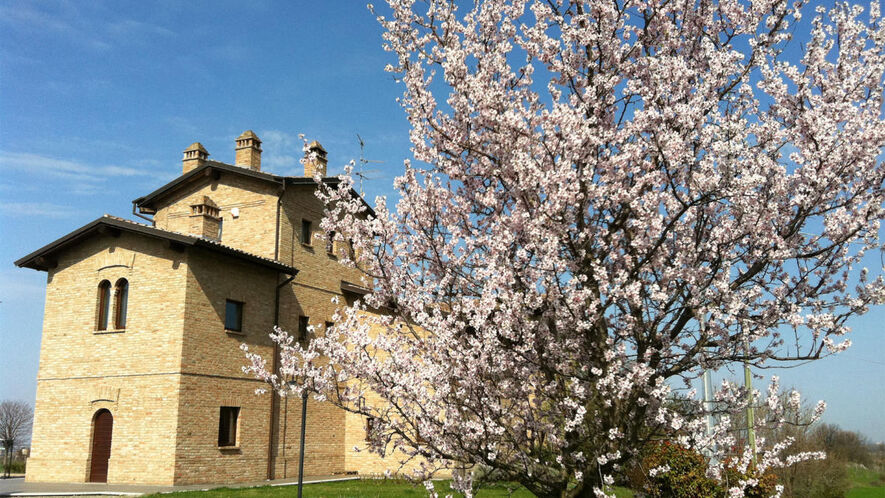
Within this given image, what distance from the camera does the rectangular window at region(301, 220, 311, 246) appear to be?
85.0ft

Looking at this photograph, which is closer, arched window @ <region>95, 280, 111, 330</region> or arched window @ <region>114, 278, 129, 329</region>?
arched window @ <region>114, 278, 129, 329</region>

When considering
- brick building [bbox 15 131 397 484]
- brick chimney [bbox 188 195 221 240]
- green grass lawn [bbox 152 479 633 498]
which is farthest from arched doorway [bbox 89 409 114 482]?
brick chimney [bbox 188 195 221 240]

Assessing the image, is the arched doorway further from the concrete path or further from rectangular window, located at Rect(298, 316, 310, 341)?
rectangular window, located at Rect(298, 316, 310, 341)

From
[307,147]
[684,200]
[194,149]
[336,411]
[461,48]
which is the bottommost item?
[336,411]

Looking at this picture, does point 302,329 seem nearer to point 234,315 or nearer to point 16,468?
point 234,315

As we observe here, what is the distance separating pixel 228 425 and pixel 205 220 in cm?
718

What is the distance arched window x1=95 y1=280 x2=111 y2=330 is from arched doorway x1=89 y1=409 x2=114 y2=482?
2847 mm

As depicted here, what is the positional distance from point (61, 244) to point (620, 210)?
2193cm

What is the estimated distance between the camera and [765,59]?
251 inches

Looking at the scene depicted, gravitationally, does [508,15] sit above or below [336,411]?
above

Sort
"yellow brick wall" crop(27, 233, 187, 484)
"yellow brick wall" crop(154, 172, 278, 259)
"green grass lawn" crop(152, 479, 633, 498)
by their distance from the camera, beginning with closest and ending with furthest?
"green grass lawn" crop(152, 479, 633, 498), "yellow brick wall" crop(27, 233, 187, 484), "yellow brick wall" crop(154, 172, 278, 259)

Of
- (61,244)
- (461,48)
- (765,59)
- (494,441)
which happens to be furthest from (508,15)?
(61,244)

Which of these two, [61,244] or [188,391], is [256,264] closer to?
[188,391]

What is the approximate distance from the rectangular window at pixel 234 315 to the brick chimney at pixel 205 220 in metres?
2.63
